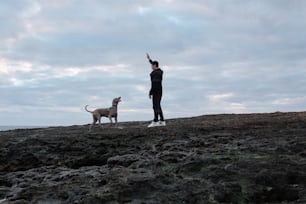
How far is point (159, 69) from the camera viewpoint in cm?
1526

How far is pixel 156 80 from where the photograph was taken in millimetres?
15180

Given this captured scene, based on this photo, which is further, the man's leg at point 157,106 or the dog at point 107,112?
A: the dog at point 107,112

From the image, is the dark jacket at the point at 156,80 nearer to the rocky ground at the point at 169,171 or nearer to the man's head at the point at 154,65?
the man's head at the point at 154,65

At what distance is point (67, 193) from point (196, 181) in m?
1.80

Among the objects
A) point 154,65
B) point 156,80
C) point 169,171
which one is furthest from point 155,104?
point 169,171

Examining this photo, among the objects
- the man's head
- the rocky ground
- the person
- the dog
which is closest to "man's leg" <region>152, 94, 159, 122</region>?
the person

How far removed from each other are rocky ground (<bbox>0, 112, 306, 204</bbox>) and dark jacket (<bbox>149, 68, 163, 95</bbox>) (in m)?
4.32

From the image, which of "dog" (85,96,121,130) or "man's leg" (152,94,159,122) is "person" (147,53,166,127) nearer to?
"man's leg" (152,94,159,122)

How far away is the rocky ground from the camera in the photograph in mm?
6414

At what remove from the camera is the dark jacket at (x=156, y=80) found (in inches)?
597

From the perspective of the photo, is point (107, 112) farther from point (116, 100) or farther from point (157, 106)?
point (157, 106)

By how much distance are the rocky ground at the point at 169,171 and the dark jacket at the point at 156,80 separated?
4.32m

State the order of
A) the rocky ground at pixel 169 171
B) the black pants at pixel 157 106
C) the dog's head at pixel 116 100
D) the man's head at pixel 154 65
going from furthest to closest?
the dog's head at pixel 116 100
the black pants at pixel 157 106
the man's head at pixel 154 65
the rocky ground at pixel 169 171

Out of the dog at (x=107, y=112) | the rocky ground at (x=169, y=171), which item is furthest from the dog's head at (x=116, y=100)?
the rocky ground at (x=169, y=171)
